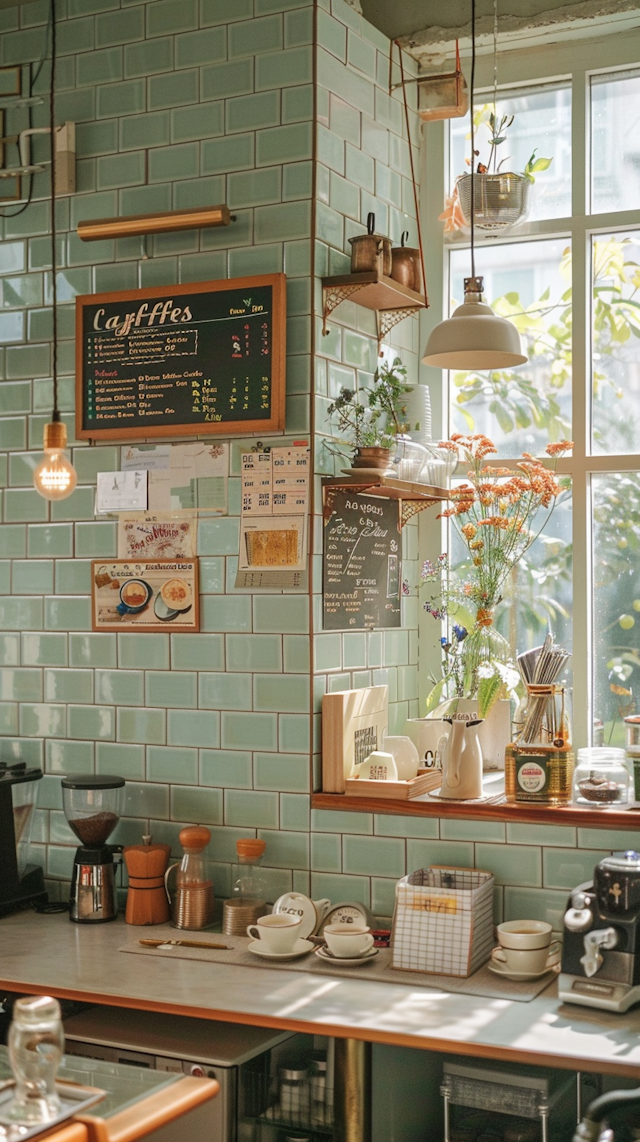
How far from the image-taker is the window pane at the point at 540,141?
13.4 ft

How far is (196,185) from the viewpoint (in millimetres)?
3676

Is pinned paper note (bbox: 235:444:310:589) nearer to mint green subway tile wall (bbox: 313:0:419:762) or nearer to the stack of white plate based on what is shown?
mint green subway tile wall (bbox: 313:0:419:762)

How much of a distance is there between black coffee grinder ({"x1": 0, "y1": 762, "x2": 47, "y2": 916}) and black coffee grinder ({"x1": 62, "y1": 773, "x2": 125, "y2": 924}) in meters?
0.16

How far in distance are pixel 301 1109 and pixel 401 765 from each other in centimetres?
103

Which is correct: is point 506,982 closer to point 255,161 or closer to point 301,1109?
point 301,1109

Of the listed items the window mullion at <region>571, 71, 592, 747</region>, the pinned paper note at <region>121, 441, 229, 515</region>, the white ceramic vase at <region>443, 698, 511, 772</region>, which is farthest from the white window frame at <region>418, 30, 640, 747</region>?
the pinned paper note at <region>121, 441, 229, 515</region>

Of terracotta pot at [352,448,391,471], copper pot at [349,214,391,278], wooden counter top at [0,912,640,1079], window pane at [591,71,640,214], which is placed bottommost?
wooden counter top at [0,912,640,1079]

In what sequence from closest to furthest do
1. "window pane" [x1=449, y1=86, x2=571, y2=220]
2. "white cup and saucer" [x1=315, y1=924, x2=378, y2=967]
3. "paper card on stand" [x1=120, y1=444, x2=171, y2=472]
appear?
"white cup and saucer" [x1=315, y1=924, x2=378, y2=967] → "paper card on stand" [x1=120, y1=444, x2=171, y2=472] → "window pane" [x1=449, y1=86, x2=571, y2=220]

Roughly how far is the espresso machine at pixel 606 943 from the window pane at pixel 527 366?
1.67 metres

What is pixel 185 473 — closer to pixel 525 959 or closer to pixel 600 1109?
pixel 525 959

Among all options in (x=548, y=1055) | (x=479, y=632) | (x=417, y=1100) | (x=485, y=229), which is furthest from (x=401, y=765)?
(x=485, y=229)

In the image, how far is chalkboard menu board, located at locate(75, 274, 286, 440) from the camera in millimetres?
3527

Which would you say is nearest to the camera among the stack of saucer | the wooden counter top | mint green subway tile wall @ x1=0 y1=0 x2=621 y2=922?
the wooden counter top

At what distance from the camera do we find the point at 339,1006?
2.79 metres
